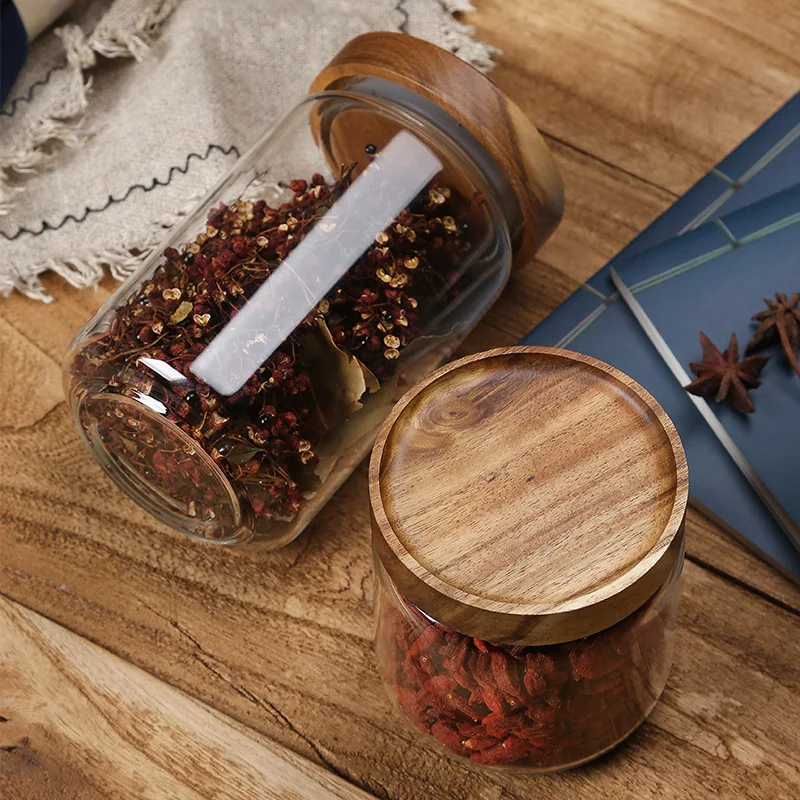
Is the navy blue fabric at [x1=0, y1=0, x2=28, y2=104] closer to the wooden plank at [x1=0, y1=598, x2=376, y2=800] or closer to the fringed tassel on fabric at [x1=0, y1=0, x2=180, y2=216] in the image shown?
the fringed tassel on fabric at [x1=0, y1=0, x2=180, y2=216]

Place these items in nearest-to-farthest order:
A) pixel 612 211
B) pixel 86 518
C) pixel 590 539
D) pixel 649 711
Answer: pixel 590 539 < pixel 649 711 < pixel 86 518 < pixel 612 211

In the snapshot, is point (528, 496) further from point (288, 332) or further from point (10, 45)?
point (10, 45)

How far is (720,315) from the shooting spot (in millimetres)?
837

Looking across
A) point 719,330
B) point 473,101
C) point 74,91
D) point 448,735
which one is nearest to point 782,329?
point 719,330

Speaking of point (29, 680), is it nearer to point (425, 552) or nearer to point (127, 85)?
point (425, 552)

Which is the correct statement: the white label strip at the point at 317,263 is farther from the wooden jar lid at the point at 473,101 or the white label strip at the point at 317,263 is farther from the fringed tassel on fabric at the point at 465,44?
the fringed tassel on fabric at the point at 465,44

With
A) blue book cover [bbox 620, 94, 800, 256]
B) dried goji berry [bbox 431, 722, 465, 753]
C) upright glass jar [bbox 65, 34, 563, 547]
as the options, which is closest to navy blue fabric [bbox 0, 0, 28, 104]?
upright glass jar [bbox 65, 34, 563, 547]

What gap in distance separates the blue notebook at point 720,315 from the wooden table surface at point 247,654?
32 millimetres

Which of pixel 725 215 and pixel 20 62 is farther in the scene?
pixel 20 62

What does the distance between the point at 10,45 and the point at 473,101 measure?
0.51 metres

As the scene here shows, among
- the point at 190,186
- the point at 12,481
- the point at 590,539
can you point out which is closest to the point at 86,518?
the point at 12,481

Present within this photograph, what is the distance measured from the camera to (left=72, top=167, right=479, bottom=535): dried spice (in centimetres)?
72

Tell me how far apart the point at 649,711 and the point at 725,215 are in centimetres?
45

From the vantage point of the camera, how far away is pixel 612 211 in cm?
97
